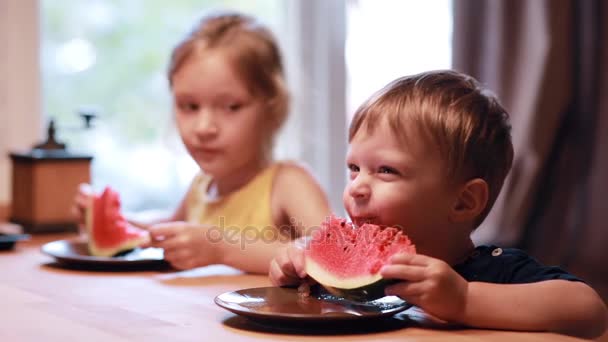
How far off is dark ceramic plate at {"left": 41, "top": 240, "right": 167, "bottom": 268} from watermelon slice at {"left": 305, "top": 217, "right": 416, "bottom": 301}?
0.54m

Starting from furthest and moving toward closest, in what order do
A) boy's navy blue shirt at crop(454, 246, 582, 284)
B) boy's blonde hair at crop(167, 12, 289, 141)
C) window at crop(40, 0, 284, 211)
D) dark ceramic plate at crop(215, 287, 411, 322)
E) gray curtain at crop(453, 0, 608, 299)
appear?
window at crop(40, 0, 284, 211) → gray curtain at crop(453, 0, 608, 299) → boy's blonde hair at crop(167, 12, 289, 141) → boy's navy blue shirt at crop(454, 246, 582, 284) → dark ceramic plate at crop(215, 287, 411, 322)

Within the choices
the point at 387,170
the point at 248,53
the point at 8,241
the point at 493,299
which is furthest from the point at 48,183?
the point at 493,299

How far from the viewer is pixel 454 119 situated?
131 centimetres

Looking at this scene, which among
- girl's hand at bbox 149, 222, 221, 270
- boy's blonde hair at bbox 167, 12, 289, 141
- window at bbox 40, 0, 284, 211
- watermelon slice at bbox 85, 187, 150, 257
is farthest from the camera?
window at bbox 40, 0, 284, 211

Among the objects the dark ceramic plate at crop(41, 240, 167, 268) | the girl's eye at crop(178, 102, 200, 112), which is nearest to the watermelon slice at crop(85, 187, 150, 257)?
the dark ceramic plate at crop(41, 240, 167, 268)

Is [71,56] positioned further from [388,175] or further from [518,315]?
[518,315]

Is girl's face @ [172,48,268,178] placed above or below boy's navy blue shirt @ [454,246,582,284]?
above

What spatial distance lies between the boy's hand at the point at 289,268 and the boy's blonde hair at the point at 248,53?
0.84 metres

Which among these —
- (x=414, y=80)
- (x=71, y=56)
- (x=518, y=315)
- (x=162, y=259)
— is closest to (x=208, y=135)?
(x=162, y=259)

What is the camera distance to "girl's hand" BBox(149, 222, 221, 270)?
170cm

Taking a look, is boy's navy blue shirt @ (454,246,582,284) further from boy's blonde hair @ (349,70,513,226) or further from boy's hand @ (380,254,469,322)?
boy's hand @ (380,254,469,322)

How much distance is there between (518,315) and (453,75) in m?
0.42

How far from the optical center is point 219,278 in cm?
163

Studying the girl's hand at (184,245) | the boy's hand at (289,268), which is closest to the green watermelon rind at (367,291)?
the boy's hand at (289,268)
